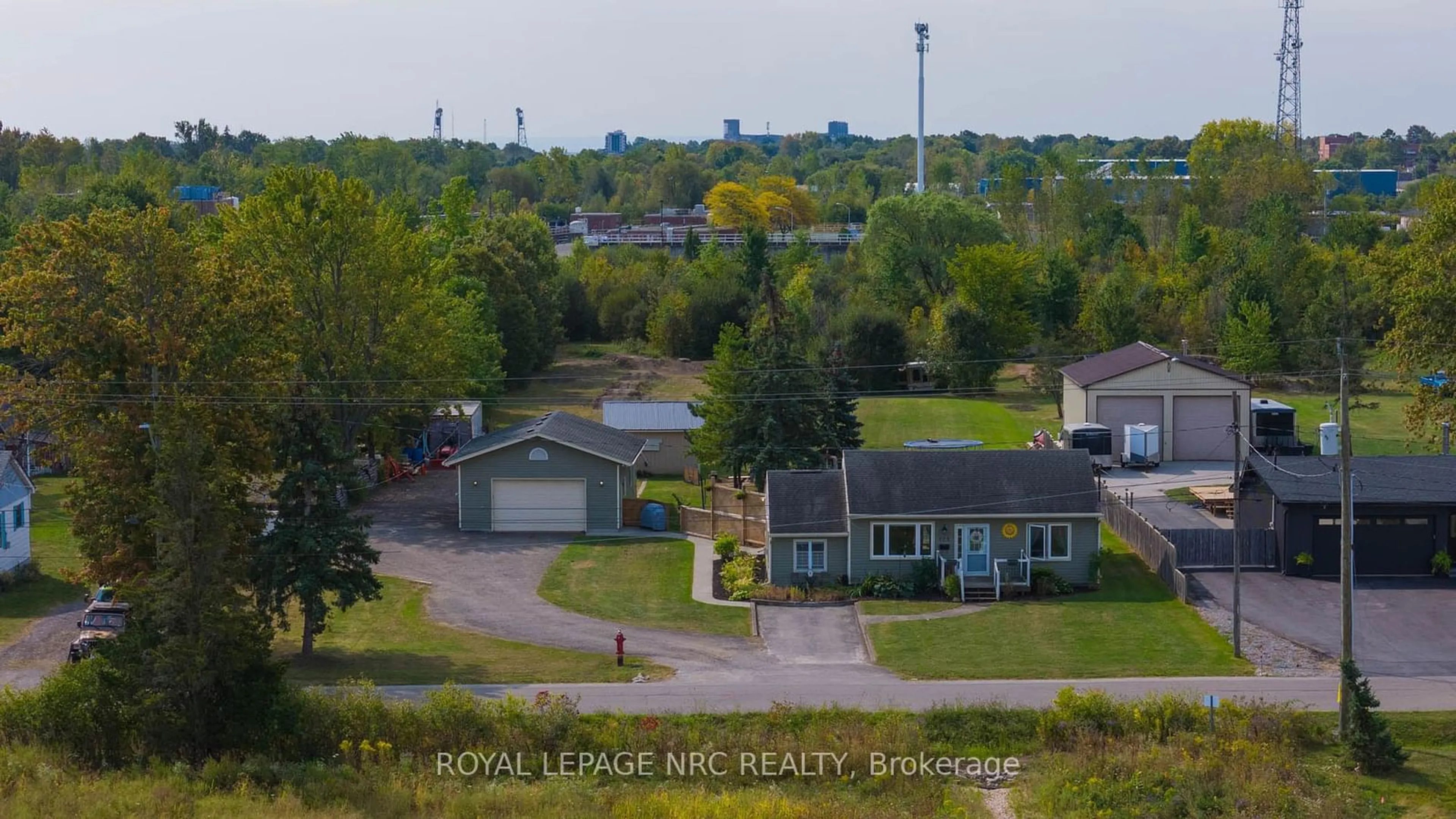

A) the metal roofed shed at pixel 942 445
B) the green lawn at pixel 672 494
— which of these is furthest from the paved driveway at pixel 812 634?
the metal roofed shed at pixel 942 445

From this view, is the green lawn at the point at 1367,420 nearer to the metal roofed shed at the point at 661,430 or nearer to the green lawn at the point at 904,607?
the green lawn at the point at 904,607

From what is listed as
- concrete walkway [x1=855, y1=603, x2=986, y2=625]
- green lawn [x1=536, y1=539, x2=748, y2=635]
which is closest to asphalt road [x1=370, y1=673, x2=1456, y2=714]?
concrete walkway [x1=855, y1=603, x2=986, y2=625]

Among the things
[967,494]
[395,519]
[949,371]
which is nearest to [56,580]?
[395,519]

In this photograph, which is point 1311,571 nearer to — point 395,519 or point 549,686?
point 549,686

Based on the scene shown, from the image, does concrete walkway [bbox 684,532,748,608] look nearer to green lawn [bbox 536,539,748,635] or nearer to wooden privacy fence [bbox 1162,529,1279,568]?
green lawn [bbox 536,539,748,635]

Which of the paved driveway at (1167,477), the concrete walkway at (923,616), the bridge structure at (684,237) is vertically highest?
the bridge structure at (684,237)

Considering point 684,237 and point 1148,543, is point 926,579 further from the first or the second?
point 684,237
